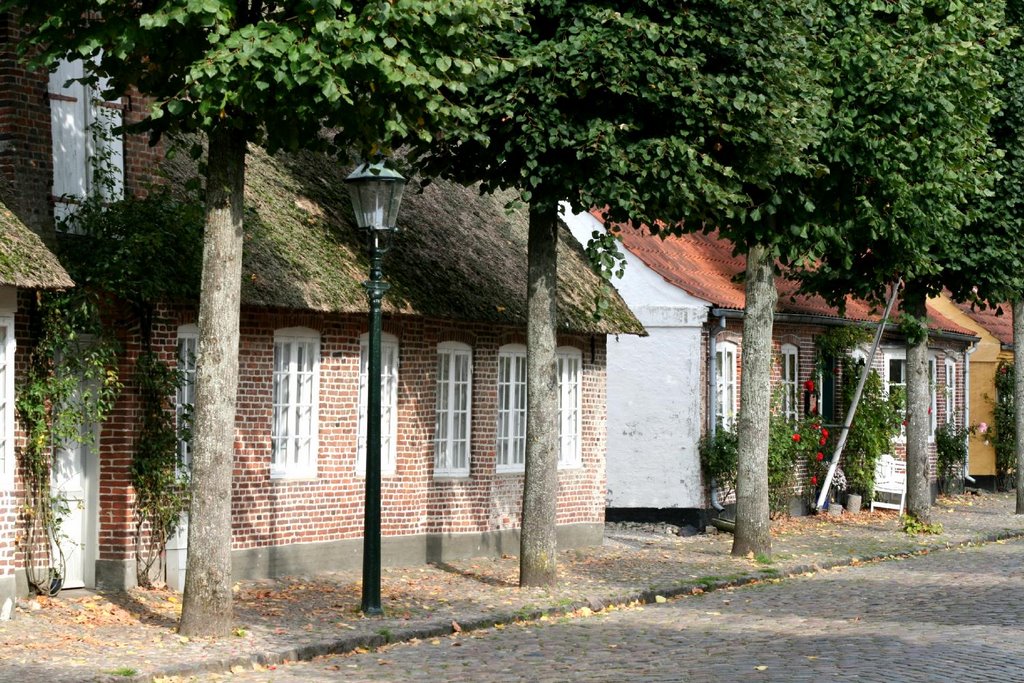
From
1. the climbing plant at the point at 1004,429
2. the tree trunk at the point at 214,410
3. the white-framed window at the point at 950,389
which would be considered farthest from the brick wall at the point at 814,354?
the tree trunk at the point at 214,410

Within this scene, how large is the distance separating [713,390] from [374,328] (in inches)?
431

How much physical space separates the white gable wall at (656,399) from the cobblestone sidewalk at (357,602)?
117cm

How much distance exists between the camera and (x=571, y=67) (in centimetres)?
1396

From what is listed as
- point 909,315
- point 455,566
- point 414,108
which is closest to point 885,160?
point 909,315

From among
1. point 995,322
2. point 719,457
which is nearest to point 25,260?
point 719,457

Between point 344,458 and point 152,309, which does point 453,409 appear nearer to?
point 344,458

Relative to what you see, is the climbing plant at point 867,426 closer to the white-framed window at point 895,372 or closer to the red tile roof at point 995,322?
the white-framed window at point 895,372

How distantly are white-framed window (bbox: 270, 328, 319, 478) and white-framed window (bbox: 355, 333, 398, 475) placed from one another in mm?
795

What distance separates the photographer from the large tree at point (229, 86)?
427 inches

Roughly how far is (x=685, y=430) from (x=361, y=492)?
7322 millimetres

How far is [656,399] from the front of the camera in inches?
922

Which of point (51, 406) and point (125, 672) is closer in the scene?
point (125, 672)

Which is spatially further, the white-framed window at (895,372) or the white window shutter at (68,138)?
the white-framed window at (895,372)

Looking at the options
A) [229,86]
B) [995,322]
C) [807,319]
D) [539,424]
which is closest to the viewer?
[229,86]
